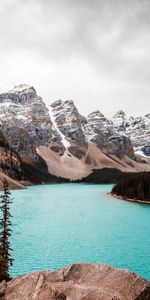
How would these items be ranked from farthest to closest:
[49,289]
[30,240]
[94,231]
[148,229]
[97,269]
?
[148,229]
[94,231]
[30,240]
[97,269]
[49,289]

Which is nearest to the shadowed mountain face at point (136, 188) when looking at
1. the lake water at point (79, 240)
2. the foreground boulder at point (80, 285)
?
the lake water at point (79, 240)

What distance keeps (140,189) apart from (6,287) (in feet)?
464

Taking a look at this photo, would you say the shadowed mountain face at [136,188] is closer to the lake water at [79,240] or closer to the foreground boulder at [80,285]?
the lake water at [79,240]

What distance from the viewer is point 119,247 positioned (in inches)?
2339

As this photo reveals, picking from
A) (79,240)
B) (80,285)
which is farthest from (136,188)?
(80,285)

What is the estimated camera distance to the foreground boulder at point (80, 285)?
479 inches

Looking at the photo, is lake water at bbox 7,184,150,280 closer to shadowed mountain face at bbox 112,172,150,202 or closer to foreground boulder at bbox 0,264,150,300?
foreground boulder at bbox 0,264,150,300

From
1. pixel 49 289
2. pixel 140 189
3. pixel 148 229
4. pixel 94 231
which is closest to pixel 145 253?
pixel 94 231

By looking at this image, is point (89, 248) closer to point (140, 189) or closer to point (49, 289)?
point (49, 289)

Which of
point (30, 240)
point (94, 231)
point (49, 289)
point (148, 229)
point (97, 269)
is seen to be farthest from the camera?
point (148, 229)

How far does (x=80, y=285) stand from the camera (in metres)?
13.2

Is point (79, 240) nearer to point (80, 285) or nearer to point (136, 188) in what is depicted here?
point (80, 285)

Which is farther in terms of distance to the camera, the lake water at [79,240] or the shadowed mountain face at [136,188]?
the shadowed mountain face at [136,188]

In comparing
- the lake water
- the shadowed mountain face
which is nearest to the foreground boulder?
the lake water
